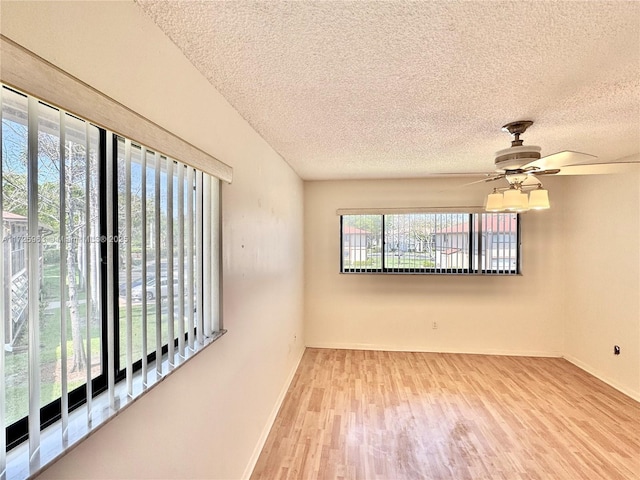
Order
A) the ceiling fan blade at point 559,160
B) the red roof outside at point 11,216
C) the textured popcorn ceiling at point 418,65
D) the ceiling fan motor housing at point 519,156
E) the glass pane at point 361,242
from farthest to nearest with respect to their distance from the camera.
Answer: the glass pane at point 361,242 < the ceiling fan motor housing at point 519,156 < the ceiling fan blade at point 559,160 < the textured popcorn ceiling at point 418,65 < the red roof outside at point 11,216

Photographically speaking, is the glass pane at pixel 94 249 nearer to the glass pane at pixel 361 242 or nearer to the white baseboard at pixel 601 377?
the glass pane at pixel 361 242

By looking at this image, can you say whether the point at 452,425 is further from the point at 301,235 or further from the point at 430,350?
the point at 301,235

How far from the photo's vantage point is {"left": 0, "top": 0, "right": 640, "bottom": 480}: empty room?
2.56 feet

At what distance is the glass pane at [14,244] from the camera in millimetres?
664

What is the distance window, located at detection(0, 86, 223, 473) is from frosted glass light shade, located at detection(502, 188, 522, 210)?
7.18 ft

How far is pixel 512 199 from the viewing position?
86.7 inches

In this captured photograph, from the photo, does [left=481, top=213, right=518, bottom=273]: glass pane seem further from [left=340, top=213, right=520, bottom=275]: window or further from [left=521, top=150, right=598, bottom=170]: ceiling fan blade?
[left=521, top=150, right=598, bottom=170]: ceiling fan blade

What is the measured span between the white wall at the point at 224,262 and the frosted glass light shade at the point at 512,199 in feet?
6.17

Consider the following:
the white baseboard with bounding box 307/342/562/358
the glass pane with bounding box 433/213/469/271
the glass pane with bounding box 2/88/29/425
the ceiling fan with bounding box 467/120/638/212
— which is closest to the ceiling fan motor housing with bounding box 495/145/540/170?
the ceiling fan with bounding box 467/120/638/212

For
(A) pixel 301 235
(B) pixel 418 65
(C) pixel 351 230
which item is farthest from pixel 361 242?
(B) pixel 418 65

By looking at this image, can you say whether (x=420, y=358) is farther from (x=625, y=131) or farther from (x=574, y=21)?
(x=574, y=21)

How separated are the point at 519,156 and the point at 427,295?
2669 mm

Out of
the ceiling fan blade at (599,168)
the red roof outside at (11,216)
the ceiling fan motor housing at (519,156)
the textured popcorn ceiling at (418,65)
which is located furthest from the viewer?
the ceiling fan motor housing at (519,156)

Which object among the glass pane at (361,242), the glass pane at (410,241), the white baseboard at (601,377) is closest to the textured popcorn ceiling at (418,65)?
the glass pane at (410,241)
